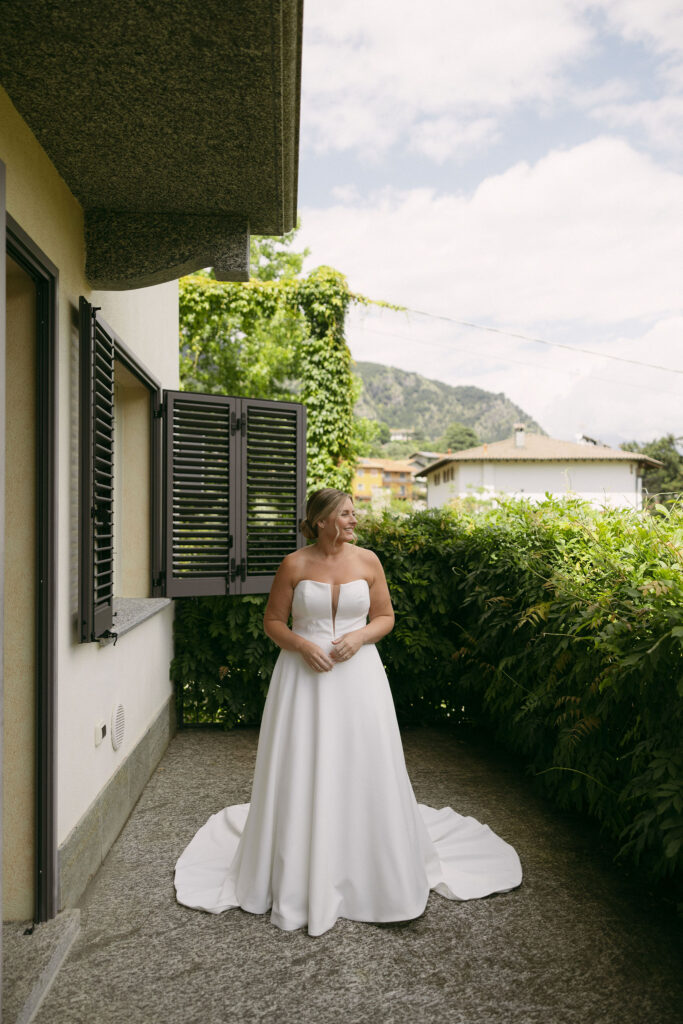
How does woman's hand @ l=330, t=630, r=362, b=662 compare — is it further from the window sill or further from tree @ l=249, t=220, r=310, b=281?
tree @ l=249, t=220, r=310, b=281

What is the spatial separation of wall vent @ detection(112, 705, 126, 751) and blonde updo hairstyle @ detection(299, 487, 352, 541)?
1573 mm

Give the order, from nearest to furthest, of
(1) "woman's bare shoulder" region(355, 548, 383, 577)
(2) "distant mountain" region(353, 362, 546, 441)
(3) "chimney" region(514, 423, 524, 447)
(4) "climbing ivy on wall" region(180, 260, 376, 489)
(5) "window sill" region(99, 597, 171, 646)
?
(1) "woman's bare shoulder" region(355, 548, 383, 577) < (5) "window sill" region(99, 597, 171, 646) < (4) "climbing ivy on wall" region(180, 260, 376, 489) < (3) "chimney" region(514, 423, 524, 447) < (2) "distant mountain" region(353, 362, 546, 441)

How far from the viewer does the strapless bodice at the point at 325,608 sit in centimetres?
320

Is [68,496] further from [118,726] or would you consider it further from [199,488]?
[199,488]

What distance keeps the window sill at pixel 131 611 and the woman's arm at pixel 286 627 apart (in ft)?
2.74

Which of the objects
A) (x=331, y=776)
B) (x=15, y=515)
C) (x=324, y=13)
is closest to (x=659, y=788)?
(x=331, y=776)

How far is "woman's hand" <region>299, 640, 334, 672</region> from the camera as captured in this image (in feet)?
10.1

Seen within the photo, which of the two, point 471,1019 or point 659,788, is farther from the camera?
point 659,788

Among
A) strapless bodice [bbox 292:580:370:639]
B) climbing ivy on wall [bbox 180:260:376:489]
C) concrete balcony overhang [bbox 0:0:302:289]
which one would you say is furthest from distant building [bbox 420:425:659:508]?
strapless bodice [bbox 292:580:370:639]

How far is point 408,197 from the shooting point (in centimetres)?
7656

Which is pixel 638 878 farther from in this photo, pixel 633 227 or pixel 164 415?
pixel 633 227

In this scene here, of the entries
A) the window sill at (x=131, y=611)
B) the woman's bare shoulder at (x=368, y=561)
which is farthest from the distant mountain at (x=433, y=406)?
the woman's bare shoulder at (x=368, y=561)

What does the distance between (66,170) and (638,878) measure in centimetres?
409

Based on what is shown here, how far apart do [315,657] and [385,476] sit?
316 feet
